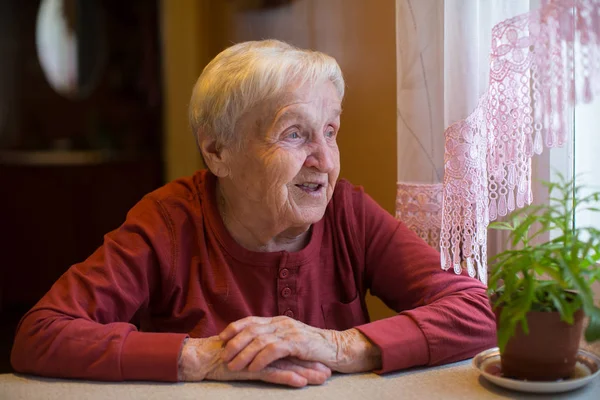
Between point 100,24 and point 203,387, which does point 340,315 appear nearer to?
point 203,387

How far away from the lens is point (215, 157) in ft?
5.26

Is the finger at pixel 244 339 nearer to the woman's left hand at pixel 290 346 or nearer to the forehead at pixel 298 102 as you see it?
the woman's left hand at pixel 290 346

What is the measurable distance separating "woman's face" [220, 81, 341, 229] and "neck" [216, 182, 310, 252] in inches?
0.8

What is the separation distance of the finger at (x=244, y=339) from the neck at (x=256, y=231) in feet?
1.01

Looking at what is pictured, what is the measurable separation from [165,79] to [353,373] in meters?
3.50

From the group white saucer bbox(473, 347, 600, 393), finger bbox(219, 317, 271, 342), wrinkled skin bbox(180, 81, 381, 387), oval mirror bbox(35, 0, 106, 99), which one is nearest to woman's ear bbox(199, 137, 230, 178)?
wrinkled skin bbox(180, 81, 381, 387)

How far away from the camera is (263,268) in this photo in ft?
5.12

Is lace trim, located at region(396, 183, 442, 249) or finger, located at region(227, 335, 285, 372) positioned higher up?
lace trim, located at region(396, 183, 442, 249)

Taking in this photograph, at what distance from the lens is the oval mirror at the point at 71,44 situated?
4.86 meters

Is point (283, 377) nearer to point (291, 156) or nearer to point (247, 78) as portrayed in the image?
point (291, 156)

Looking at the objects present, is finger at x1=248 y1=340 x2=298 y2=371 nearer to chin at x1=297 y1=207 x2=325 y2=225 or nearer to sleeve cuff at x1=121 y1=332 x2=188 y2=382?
sleeve cuff at x1=121 y1=332 x2=188 y2=382

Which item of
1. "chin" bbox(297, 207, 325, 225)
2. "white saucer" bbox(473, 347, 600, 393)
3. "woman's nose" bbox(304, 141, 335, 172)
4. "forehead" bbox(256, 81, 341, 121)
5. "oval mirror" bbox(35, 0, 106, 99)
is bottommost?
"white saucer" bbox(473, 347, 600, 393)

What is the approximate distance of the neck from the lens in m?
1.57

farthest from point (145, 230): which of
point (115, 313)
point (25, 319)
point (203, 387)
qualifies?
point (203, 387)
